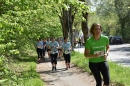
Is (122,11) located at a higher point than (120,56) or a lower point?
higher

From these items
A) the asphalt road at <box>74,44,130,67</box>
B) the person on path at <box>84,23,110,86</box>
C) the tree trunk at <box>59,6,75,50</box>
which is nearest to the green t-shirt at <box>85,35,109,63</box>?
the person on path at <box>84,23,110,86</box>

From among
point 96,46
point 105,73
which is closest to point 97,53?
point 96,46

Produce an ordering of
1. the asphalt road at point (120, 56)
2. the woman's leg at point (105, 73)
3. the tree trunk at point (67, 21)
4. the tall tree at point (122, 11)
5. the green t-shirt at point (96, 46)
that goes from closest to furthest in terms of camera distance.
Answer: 1. the woman's leg at point (105, 73)
2. the green t-shirt at point (96, 46)
3. the asphalt road at point (120, 56)
4. the tree trunk at point (67, 21)
5. the tall tree at point (122, 11)

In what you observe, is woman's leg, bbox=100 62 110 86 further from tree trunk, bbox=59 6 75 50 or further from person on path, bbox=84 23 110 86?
tree trunk, bbox=59 6 75 50

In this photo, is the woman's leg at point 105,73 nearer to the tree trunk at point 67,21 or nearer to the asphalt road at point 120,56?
the asphalt road at point 120,56

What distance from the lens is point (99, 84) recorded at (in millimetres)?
6879

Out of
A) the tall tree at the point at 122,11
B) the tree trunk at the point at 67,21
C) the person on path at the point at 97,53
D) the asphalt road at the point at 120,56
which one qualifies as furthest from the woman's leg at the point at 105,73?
the tall tree at the point at 122,11

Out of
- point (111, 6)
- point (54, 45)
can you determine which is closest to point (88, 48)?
point (54, 45)

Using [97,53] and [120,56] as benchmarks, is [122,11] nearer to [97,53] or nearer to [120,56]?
[120,56]

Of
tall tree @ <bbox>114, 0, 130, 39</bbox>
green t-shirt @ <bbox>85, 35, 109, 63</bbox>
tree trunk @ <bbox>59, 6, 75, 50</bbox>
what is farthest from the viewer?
tall tree @ <bbox>114, 0, 130, 39</bbox>

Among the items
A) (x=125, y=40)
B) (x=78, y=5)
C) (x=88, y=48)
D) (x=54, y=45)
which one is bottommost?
(x=125, y=40)

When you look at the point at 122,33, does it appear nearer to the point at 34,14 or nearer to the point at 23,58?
the point at 23,58

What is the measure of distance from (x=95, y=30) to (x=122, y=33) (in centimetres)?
5507

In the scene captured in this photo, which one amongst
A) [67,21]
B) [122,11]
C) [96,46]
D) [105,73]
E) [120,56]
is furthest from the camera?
[122,11]
